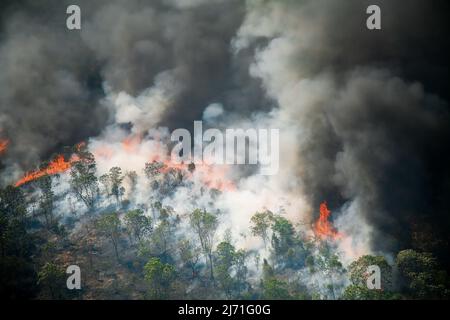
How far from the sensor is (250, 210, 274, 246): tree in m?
93.5

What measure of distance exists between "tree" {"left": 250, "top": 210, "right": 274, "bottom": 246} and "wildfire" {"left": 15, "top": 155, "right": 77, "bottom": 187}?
61.0m

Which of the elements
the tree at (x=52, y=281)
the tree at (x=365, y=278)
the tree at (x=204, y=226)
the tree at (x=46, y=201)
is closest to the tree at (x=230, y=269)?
the tree at (x=204, y=226)

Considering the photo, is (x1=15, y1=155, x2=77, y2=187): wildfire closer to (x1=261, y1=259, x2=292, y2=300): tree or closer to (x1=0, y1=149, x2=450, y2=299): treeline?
(x1=0, y1=149, x2=450, y2=299): treeline

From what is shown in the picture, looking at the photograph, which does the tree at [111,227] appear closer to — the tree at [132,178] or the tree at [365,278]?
the tree at [132,178]

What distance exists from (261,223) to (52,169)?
6732 cm

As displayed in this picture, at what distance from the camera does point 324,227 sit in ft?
320

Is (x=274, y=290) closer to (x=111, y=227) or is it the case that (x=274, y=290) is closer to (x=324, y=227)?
(x=324, y=227)

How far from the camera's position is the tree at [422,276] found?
7262 cm

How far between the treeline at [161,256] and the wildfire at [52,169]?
747 centimetres
